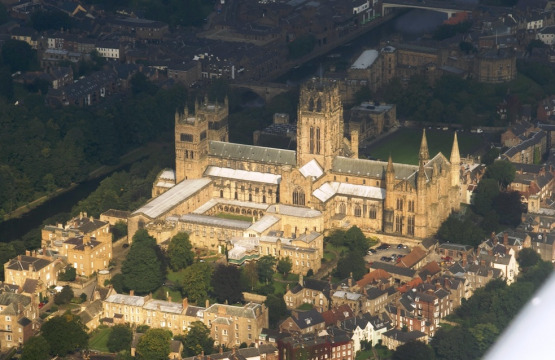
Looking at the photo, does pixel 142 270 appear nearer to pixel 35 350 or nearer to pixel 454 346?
pixel 35 350

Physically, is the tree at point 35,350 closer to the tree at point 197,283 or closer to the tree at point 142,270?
the tree at point 142,270

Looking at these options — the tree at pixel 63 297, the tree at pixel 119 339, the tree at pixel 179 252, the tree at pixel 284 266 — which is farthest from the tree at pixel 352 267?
the tree at pixel 63 297

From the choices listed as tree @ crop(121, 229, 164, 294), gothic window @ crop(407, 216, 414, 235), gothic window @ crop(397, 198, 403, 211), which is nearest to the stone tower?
gothic window @ crop(397, 198, 403, 211)

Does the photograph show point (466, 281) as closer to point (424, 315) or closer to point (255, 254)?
point (424, 315)

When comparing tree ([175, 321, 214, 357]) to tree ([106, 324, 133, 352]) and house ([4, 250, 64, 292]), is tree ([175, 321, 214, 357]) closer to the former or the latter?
tree ([106, 324, 133, 352])

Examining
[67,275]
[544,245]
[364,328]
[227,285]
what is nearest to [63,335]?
[67,275]

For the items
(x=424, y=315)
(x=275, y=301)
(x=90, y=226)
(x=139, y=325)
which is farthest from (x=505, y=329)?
(x=90, y=226)
